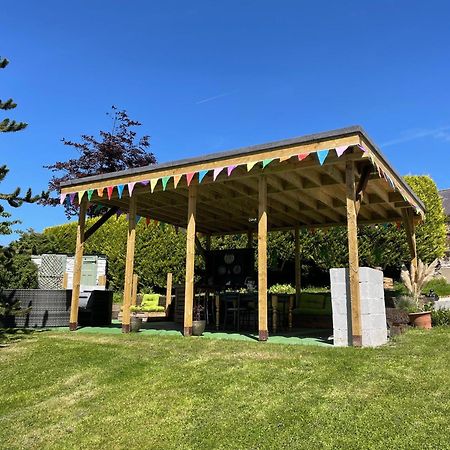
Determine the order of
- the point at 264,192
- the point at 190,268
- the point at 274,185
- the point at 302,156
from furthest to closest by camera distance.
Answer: the point at 274,185 < the point at 190,268 < the point at 264,192 < the point at 302,156

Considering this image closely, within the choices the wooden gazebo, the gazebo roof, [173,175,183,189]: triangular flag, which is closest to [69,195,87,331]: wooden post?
the wooden gazebo

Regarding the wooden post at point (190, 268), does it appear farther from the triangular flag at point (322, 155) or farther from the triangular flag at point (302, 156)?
the triangular flag at point (322, 155)

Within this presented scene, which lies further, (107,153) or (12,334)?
(107,153)

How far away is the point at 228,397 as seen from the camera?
3688mm

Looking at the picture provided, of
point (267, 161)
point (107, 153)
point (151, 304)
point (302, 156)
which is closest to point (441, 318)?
point (302, 156)

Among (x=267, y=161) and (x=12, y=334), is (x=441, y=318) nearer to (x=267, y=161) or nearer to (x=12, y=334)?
(x=267, y=161)

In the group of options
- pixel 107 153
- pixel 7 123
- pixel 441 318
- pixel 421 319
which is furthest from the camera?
pixel 107 153

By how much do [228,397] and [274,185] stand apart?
15.4 feet

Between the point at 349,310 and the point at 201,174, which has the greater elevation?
the point at 201,174

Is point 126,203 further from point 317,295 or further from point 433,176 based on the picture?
point 433,176

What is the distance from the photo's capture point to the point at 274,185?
766cm

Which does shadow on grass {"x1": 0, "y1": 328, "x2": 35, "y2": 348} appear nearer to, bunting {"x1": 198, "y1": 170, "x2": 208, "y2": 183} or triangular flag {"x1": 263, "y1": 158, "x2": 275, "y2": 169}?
bunting {"x1": 198, "y1": 170, "x2": 208, "y2": 183}

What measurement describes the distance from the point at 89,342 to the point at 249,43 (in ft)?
28.6

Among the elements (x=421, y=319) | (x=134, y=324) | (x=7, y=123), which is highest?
(x=7, y=123)
